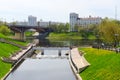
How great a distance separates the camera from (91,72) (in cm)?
4762

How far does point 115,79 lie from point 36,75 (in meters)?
18.7

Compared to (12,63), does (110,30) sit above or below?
above

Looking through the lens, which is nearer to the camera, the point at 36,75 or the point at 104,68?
the point at 104,68

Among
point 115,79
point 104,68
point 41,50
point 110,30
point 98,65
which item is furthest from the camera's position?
point 41,50

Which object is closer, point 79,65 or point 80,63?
point 79,65

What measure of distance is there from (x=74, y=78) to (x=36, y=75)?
7018mm

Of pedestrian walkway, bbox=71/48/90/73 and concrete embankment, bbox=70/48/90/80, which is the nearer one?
concrete embankment, bbox=70/48/90/80

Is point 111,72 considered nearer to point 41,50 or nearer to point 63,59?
point 63,59

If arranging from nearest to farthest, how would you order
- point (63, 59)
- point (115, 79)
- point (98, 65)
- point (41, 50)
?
point (115, 79) → point (98, 65) → point (63, 59) → point (41, 50)

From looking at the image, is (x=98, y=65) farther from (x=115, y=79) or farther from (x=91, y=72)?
(x=115, y=79)

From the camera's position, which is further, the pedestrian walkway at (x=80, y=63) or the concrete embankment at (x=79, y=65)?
the pedestrian walkway at (x=80, y=63)

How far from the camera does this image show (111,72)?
41.8 m

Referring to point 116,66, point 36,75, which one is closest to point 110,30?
point 36,75

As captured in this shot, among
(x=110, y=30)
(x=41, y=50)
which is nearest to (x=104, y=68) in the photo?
(x=110, y=30)
